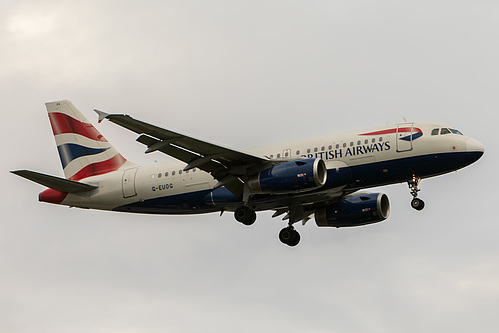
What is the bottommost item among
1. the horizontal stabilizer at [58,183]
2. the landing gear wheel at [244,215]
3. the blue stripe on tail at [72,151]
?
the landing gear wheel at [244,215]

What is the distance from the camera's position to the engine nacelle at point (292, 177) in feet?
126

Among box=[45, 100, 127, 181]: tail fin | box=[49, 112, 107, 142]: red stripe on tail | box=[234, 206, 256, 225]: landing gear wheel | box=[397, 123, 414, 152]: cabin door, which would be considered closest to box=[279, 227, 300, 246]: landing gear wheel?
box=[234, 206, 256, 225]: landing gear wheel

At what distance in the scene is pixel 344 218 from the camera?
45344 millimetres

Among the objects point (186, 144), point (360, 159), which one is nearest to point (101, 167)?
point (186, 144)

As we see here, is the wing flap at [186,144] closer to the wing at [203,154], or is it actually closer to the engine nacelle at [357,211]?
the wing at [203,154]

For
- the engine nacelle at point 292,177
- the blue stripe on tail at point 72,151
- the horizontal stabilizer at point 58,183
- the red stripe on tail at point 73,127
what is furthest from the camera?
the red stripe on tail at point 73,127

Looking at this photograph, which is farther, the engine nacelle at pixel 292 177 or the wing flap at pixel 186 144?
the engine nacelle at pixel 292 177

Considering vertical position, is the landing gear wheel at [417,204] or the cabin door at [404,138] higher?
the cabin door at [404,138]

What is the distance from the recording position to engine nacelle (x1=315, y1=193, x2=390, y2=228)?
45.0 metres

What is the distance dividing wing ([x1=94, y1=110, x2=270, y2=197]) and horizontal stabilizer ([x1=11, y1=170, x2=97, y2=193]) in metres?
6.78

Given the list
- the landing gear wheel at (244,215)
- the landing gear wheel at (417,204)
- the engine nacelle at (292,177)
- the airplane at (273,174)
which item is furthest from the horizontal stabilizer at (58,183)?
the landing gear wheel at (417,204)

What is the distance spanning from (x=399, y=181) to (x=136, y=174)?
13.2 meters

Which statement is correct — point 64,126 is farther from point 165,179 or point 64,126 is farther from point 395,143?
point 395,143

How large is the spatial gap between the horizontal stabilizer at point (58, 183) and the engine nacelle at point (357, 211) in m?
12.1
